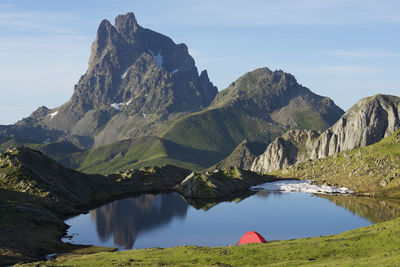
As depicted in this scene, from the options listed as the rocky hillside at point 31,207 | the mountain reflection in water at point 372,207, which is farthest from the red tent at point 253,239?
the mountain reflection in water at point 372,207

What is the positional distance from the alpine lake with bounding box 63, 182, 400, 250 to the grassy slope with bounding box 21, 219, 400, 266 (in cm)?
3187

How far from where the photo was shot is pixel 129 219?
16938cm

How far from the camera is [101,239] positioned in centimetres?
13475

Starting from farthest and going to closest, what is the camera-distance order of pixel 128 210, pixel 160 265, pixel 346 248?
pixel 128 210
pixel 346 248
pixel 160 265

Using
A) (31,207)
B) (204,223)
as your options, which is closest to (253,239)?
(204,223)

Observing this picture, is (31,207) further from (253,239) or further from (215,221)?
(253,239)

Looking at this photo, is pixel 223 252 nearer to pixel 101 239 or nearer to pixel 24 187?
pixel 101 239

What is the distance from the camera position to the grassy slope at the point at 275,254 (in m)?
82.5

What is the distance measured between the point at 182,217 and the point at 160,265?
304ft

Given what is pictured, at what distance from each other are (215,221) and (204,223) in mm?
5289

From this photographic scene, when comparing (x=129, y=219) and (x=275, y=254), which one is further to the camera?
(x=129, y=219)

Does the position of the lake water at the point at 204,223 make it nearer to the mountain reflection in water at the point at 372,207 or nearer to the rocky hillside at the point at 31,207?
the mountain reflection in water at the point at 372,207

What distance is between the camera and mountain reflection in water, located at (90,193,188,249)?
463 feet

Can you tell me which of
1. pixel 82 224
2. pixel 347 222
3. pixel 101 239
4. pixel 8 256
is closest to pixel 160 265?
pixel 8 256
